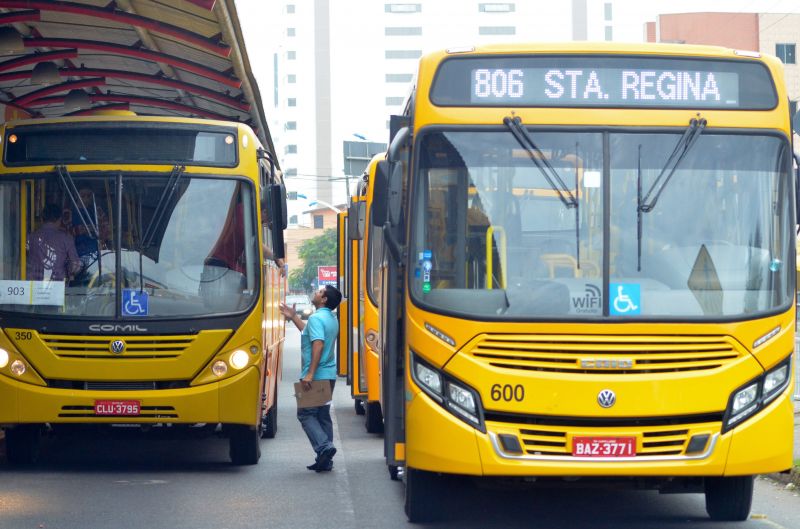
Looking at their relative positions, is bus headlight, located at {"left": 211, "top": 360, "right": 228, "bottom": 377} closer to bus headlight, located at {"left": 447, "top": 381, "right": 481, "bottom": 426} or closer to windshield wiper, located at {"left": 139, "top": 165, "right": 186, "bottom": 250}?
windshield wiper, located at {"left": 139, "top": 165, "right": 186, "bottom": 250}

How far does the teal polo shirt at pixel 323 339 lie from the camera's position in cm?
1182

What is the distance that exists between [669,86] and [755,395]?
2041 mm

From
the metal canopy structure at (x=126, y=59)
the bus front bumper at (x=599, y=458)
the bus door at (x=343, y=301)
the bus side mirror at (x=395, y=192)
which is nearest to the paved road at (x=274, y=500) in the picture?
the bus front bumper at (x=599, y=458)

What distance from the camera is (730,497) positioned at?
8945 mm

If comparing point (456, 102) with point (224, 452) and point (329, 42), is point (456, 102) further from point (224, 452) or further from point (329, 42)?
point (329, 42)

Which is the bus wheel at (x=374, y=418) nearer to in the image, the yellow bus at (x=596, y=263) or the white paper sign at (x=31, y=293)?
the white paper sign at (x=31, y=293)

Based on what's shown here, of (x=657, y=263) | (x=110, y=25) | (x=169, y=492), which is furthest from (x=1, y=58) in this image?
(x=657, y=263)

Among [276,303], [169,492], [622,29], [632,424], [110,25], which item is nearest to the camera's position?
[632,424]

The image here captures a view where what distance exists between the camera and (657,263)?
8188 millimetres

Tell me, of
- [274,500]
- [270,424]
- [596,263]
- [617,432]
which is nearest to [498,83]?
[596,263]

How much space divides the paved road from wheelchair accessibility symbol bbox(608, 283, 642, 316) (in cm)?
173

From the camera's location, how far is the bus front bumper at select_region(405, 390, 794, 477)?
793 centimetres

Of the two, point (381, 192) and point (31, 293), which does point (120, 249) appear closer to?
point (31, 293)

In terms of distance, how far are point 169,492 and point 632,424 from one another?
4.28 metres
